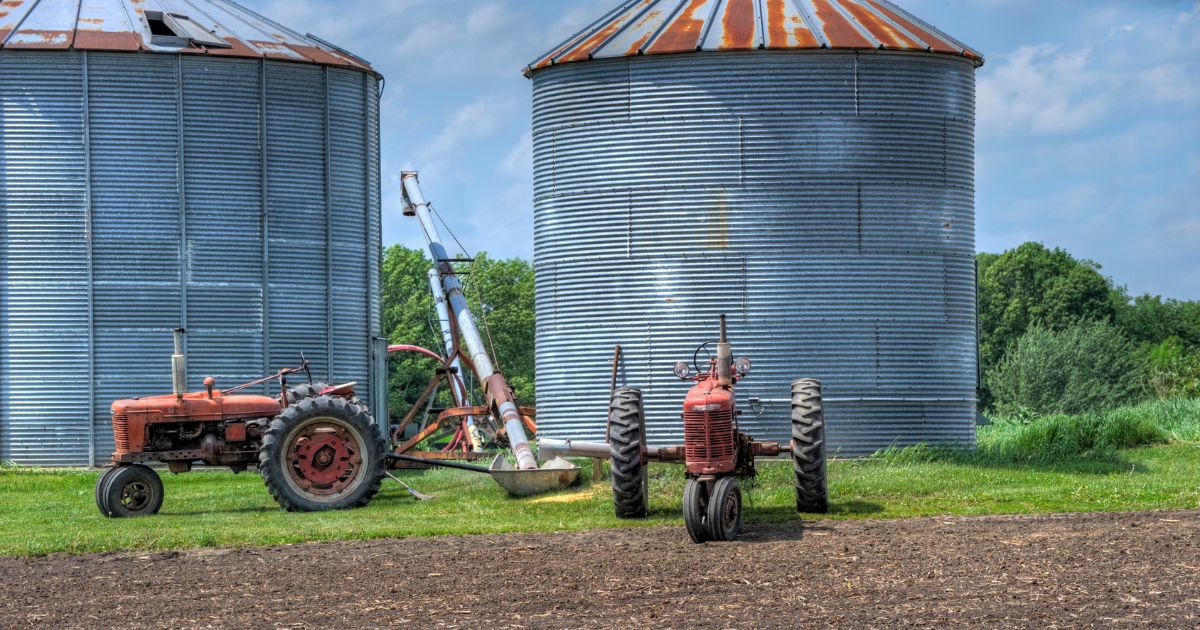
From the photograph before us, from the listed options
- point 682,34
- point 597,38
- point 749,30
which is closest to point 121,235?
point 597,38

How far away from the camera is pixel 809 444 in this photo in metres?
19.7

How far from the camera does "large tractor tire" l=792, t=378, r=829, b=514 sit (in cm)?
1977

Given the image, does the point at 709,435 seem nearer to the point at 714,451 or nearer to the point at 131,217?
the point at 714,451

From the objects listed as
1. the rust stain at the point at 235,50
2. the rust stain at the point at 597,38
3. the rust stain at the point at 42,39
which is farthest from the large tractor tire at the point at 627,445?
the rust stain at the point at 42,39

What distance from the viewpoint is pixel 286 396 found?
Result: 24516 millimetres

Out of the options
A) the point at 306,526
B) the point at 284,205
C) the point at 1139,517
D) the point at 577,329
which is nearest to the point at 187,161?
the point at 284,205

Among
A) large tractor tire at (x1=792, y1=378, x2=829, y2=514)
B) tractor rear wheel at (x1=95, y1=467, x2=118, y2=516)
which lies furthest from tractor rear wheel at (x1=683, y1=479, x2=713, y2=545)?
tractor rear wheel at (x1=95, y1=467, x2=118, y2=516)

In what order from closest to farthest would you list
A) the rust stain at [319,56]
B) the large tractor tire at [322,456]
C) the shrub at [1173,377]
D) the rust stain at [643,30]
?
the large tractor tire at [322,456] < the rust stain at [643,30] < the rust stain at [319,56] < the shrub at [1173,377]

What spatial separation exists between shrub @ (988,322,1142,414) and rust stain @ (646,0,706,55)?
1863 inches

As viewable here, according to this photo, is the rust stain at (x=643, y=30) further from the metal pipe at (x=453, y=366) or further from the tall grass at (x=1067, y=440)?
the metal pipe at (x=453, y=366)

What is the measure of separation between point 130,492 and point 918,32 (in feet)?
47.7

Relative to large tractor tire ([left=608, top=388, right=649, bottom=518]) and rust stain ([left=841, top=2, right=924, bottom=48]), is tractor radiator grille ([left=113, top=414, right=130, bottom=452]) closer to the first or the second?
large tractor tire ([left=608, top=388, right=649, bottom=518])

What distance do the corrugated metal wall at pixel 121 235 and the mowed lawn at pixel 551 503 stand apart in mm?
3513

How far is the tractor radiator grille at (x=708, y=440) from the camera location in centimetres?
1847
